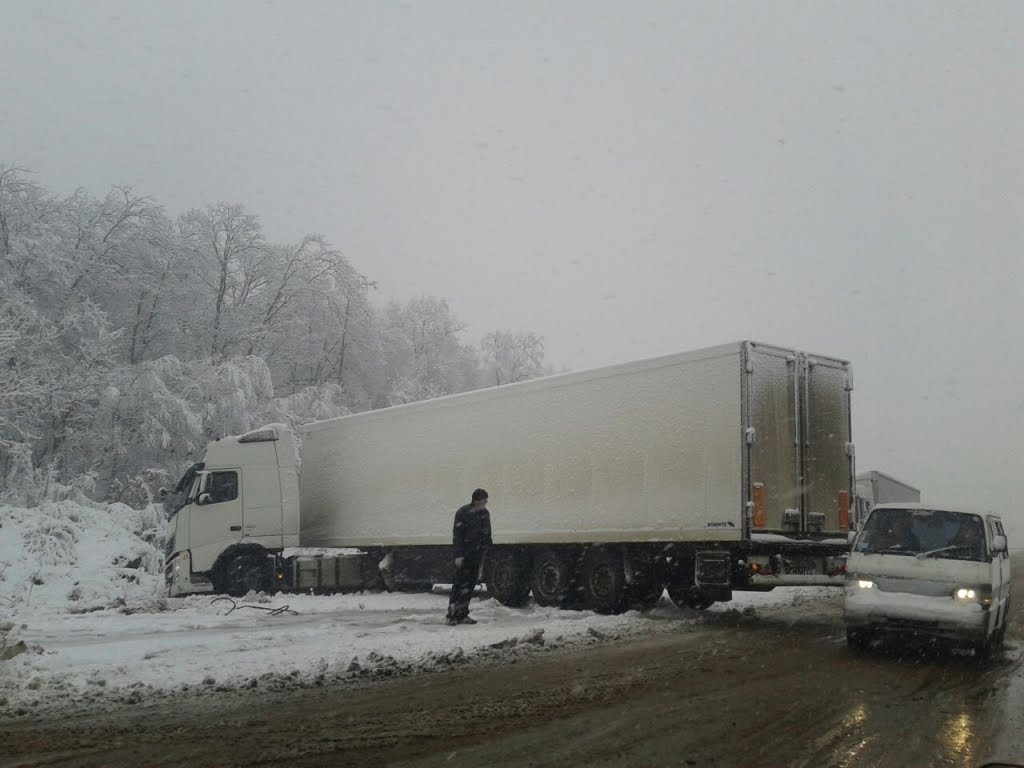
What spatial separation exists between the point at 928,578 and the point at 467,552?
19.0ft

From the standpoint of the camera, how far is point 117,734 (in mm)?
6391

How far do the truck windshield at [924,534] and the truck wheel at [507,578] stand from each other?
6608 millimetres

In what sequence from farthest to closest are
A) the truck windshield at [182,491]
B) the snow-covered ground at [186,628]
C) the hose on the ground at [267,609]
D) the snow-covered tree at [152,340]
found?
the snow-covered tree at [152,340]
the truck windshield at [182,491]
the hose on the ground at [267,609]
the snow-covered ground at [186,628]

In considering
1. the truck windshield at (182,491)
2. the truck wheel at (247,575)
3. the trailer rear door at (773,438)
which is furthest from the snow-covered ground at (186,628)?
the trailer rear door at (773,438)

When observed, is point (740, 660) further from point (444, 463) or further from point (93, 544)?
point (93, 544)

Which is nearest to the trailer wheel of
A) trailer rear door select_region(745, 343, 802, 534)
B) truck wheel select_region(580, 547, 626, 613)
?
truck wheel select_region(580, 547, 626, 613)

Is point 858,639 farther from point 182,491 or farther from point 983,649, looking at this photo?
point 182,491

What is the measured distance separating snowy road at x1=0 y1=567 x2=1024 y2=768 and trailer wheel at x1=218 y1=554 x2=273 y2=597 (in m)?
5.34

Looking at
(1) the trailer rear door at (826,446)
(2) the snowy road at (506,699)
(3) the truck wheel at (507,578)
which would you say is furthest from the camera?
(3) the truck wheel at (507,578)

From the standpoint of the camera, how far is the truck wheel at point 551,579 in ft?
50.0

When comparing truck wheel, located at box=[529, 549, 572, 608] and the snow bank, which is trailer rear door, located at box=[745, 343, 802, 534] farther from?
the snow bank

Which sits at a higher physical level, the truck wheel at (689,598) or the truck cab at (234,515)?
the truck cab at (234,515)

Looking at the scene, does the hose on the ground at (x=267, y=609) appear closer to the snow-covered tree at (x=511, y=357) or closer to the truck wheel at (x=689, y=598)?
the truck wheel at (x=689, y=598)

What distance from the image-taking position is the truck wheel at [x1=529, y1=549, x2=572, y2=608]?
600 inches
